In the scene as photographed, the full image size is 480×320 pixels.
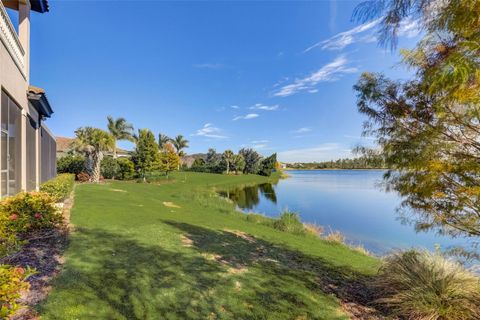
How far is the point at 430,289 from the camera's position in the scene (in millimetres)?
4098

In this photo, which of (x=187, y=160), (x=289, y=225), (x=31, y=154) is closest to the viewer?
(x=31, y=154)

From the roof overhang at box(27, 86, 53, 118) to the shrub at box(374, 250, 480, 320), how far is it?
11.5 meters

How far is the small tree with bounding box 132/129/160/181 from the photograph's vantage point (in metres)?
29.7

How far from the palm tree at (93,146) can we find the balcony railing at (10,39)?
1718cm

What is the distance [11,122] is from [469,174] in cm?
1003

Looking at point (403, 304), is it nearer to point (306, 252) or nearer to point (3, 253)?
point (306, 252)

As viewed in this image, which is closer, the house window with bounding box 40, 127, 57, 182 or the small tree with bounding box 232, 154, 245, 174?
the house window with bounding box 40, 127, 57, 182

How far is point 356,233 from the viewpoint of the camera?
14.2 m

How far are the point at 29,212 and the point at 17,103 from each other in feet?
11.7

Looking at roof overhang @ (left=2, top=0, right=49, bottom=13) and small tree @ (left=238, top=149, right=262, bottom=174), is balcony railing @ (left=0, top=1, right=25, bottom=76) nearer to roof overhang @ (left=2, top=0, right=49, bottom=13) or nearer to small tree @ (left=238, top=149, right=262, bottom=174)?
roof overhang @ (left=2, top=0, right=49, bottom=13)

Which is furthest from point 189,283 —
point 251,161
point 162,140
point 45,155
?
point 251,161

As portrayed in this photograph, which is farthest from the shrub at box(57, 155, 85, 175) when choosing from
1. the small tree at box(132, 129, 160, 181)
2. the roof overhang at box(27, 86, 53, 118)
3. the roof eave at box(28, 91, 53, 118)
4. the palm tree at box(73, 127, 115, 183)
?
the roof overhang at box(27, 86, 53, 118)

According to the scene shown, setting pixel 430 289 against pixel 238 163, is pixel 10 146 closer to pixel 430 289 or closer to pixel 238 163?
pixel 430 289

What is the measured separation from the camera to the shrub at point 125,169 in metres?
30.1
